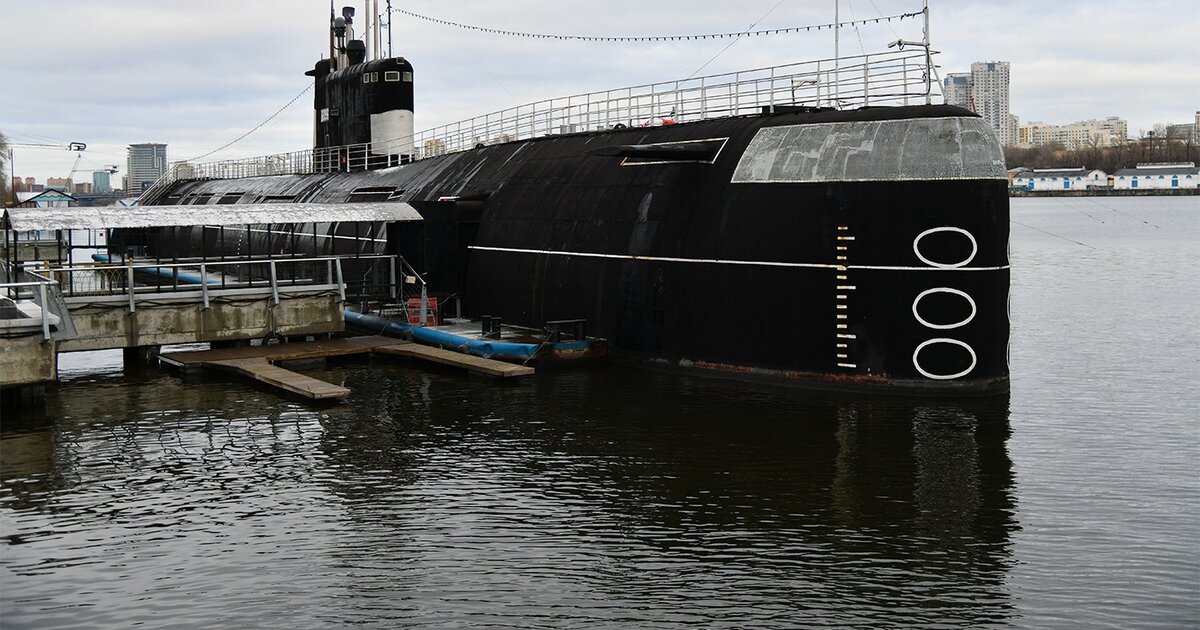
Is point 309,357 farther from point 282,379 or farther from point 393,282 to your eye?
point 393,282

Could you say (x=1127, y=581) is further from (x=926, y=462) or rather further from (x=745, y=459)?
(x=745, y=459)

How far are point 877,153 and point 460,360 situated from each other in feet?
39.2

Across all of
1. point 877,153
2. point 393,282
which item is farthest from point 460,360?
point 877,153

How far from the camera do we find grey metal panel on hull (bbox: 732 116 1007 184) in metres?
26.2

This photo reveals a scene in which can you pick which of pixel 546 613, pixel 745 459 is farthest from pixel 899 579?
pixel 745 459

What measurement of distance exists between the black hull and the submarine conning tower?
69.8 ft

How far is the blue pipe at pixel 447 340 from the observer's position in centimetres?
3119

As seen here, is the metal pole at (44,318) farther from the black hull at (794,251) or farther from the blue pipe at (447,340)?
the black hull at (794,251)

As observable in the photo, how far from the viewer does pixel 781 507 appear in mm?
18453

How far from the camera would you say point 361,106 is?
55.0 metres

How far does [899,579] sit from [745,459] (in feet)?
20.2

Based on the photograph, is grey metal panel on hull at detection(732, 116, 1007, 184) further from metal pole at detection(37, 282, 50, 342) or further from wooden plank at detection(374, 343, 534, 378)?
metal pole at detection(37, 282, 50, 342)

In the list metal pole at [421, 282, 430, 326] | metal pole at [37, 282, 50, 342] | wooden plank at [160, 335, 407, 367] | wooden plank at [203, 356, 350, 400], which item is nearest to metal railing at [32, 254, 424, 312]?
metal pole at [37, 282, 50, 342]

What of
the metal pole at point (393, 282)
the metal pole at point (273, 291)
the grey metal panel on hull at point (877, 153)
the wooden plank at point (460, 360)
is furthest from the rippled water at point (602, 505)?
the metal pole at point (393, 282)
